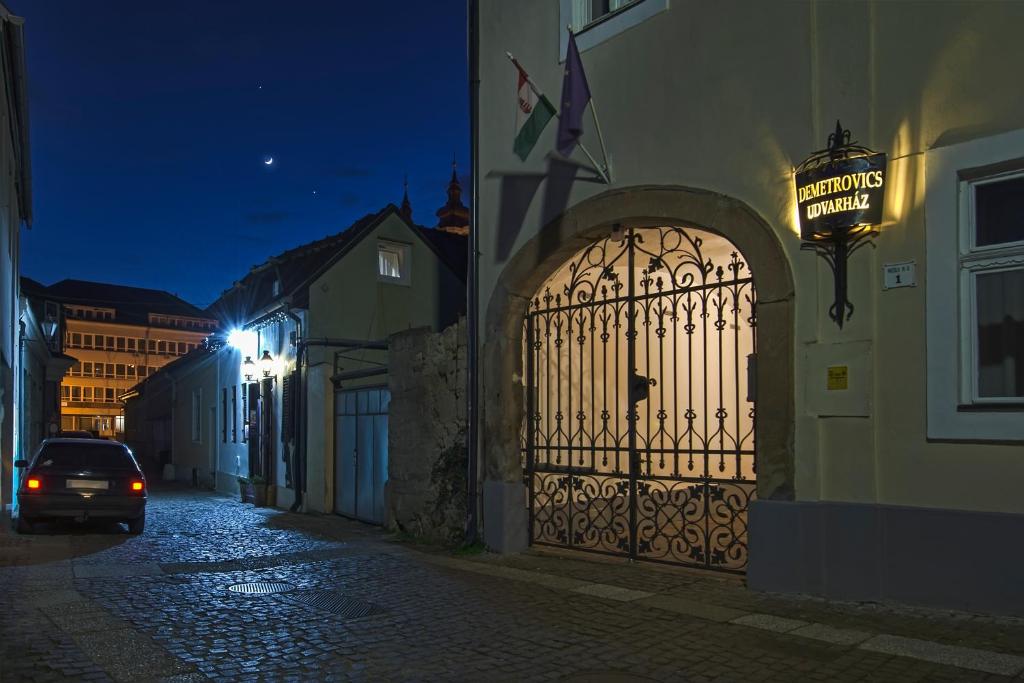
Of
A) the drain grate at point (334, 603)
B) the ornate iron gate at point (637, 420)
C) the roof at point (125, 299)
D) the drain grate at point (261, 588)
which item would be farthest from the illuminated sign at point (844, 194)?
the roof at point (125, 299)

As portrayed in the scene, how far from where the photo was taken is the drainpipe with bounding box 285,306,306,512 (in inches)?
655

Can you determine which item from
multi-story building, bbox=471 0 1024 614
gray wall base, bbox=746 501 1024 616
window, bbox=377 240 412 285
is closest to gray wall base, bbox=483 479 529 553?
multi-story building, bbox=471 0 1024 614

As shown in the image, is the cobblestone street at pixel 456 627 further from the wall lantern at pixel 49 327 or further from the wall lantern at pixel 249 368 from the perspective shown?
the wall lantern at pixel 49 327

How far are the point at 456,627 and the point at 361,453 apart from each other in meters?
8.47

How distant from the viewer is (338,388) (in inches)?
630

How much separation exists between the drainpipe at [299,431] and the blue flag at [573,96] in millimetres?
10026

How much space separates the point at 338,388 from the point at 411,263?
14.8ft

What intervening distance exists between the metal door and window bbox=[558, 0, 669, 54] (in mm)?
5977

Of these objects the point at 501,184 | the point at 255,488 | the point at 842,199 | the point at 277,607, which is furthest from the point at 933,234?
the point at 255,488

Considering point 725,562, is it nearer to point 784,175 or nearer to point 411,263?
point 784,175

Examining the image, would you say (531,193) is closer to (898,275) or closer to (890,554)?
(898,275)

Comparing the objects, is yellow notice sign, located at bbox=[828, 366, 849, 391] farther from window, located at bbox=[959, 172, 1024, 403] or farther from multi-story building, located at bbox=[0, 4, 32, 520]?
multi-story building, located at bbox=[0, 4, 32, 520]

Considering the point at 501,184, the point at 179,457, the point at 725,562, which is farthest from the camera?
the point at 179,457

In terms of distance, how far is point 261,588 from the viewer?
27.0 feet
